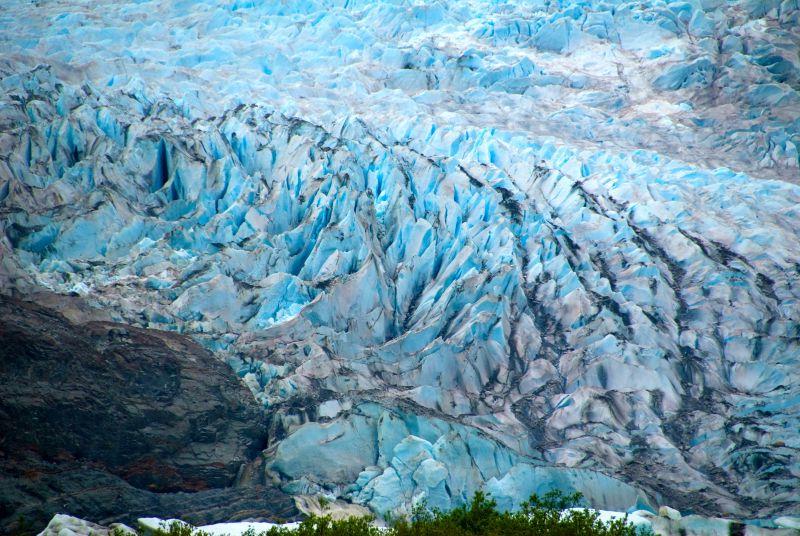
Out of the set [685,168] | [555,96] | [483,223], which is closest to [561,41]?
[555,96]

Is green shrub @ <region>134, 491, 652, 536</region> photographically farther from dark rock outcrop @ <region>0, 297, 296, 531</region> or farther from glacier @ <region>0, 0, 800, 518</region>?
glacier @ <region>0, 0, 800, 518</region>

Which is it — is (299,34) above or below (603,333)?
above

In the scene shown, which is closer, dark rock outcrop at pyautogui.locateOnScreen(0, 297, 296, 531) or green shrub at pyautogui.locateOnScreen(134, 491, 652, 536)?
green shrub at pyautogui.locateOnScreen(134, 491, 652, 536)

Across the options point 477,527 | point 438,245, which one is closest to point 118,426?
point 477,527

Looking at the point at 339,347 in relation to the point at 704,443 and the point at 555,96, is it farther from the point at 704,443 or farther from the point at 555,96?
the point at 555,96

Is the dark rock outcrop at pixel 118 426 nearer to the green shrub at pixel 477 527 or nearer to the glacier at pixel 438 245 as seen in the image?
the glacier at pixel 438 245

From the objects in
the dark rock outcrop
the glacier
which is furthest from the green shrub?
the glacier

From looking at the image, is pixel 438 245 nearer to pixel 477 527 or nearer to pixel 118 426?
pixel 118 426
